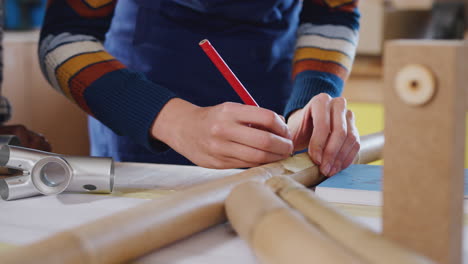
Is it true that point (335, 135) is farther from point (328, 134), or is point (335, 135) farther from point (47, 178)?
point (47, 178)

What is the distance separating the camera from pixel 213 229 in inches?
22.4

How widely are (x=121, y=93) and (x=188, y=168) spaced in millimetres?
147

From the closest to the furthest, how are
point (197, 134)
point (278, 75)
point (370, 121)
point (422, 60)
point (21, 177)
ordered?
point (422, 60), point (21, 177), point (197, 134), point (278, 75), point (370, 121)

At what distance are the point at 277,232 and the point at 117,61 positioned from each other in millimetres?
549

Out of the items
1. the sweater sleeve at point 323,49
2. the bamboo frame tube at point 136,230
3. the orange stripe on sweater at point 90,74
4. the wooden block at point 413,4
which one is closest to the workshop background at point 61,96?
the wooden block at point 413,4

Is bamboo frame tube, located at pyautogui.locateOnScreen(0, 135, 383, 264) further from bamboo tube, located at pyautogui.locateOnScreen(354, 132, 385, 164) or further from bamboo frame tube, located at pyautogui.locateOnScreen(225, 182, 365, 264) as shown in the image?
bamboo tube, located at pyautogui.locateOnScreen(354, 132, 385, 164)

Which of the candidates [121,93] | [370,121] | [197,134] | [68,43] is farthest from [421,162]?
[370,121]

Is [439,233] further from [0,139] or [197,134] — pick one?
[0,139]

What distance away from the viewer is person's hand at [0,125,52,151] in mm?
828

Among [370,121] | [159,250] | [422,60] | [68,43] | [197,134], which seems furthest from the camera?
[370,121]

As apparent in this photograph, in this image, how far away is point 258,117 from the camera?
2.38 ft

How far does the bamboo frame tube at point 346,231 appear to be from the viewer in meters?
0.38

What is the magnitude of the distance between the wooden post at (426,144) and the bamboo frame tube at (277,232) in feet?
0.20

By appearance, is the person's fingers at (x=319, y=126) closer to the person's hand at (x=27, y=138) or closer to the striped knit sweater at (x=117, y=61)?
the striped knit sweater at (x=117, y=61)
